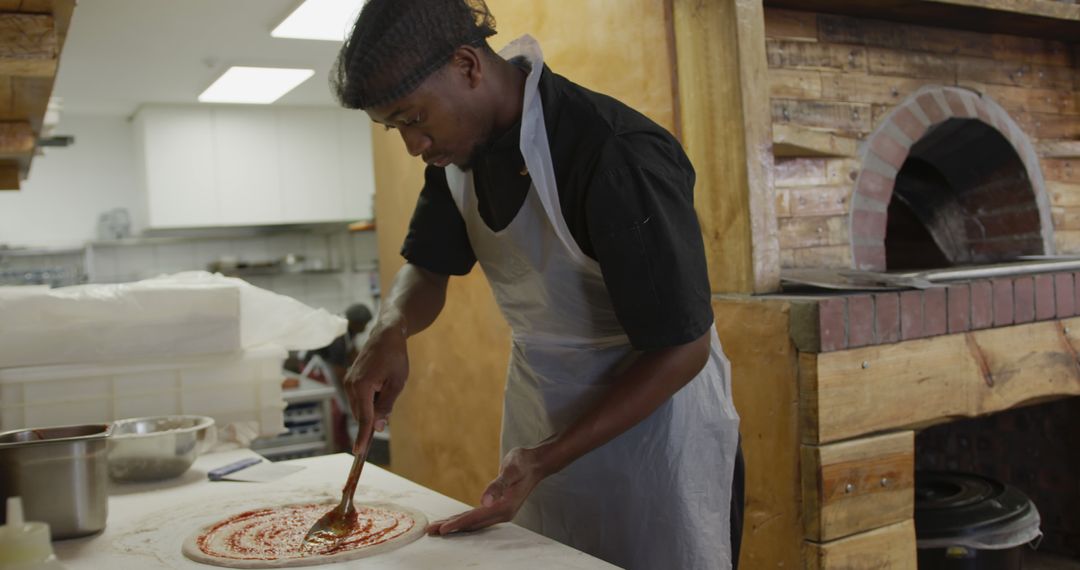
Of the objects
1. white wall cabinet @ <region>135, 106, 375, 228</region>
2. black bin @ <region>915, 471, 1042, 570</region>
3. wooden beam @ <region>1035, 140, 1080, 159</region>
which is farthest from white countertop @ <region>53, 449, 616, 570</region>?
white wall cabinet @ <region>135, 106, 375, 228</region>

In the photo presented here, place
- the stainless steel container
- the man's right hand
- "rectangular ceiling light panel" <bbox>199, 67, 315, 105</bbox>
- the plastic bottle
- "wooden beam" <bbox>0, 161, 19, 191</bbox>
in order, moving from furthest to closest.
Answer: "rectangular ceiling light panel" <bbox>199, 67, 315, 105</bbox>
"wooden beam" <bbox>0, 161, 19, 191</bbox>
the man's right hand
the stainless steel container
the plastic bottle

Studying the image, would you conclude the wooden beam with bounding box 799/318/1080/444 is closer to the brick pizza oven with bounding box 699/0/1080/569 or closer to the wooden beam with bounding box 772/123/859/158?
the brick pizza oven with bounding box 699/0/1080/569

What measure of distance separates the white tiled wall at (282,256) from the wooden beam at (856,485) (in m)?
6.00

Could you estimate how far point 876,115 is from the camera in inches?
105

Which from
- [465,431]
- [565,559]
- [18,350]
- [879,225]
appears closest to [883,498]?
[879,225]

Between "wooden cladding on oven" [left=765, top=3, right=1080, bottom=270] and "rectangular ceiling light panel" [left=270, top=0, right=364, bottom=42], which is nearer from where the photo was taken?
"wooden cladding on oven" [left=765, top=3, right=1080, bottom=270]

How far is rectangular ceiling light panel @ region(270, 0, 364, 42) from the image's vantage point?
13.4ft

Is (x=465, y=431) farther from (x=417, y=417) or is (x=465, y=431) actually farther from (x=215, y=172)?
(x=215, y=172)

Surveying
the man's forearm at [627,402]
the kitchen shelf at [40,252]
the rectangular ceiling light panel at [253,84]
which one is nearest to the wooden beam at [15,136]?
the man's forearm at [627,402]

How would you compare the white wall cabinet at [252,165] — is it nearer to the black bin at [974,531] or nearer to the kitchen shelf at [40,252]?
the kitchen shelf at [40,252]

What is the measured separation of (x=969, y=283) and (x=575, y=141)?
127 centimetres

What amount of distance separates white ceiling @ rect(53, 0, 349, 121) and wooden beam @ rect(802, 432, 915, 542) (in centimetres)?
331

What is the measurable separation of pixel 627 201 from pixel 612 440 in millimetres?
451

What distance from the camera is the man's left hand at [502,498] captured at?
4.27ft
